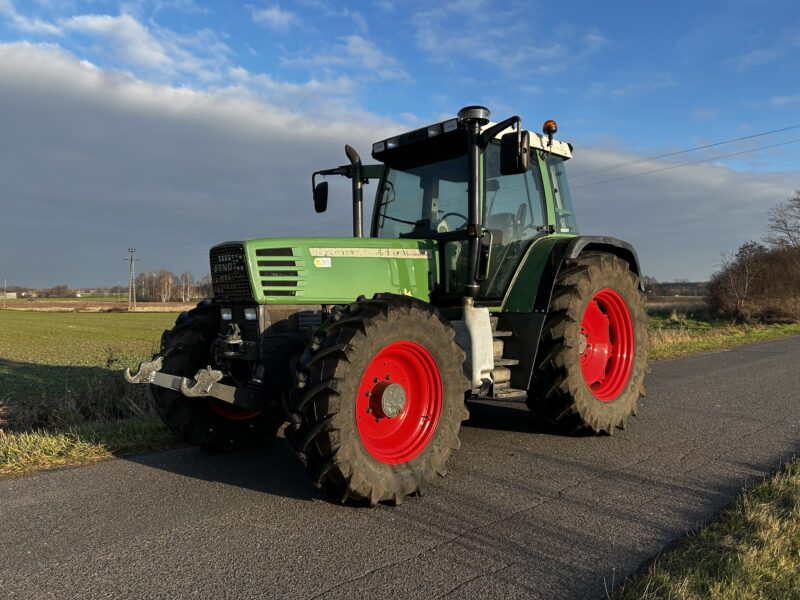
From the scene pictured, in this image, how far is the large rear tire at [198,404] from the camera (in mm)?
4535

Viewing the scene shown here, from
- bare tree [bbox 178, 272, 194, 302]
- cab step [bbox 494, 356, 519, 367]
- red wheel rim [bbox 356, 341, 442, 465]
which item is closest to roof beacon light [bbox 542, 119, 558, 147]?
cab step [bbox 494, 356, 519, 367]

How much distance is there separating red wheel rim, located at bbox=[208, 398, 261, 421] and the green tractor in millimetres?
12

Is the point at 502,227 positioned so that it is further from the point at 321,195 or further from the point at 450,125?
the point at 321,195

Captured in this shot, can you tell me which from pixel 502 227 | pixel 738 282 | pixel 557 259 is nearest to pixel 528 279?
pixel 557 259

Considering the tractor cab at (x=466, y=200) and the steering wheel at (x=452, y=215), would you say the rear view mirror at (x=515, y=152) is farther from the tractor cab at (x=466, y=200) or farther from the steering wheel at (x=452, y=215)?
the steering wheel at (x=452, y=215)

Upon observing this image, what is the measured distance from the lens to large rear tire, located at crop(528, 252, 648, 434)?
196 inches

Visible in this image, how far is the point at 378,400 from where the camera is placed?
3.87 metres

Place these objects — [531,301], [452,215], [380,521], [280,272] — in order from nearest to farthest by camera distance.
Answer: [380,521] < [280,272] < [531,301] < [452,215]

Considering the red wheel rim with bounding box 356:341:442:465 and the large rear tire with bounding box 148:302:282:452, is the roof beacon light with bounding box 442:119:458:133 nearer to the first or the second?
the red wheel rim with bounding box 356:341:442:465

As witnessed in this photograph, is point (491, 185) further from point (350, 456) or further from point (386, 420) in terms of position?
point (350, 456)

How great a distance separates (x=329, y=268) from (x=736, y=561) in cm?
302

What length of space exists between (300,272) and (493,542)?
224 cm

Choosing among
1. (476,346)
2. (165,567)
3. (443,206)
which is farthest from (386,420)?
(443,206)

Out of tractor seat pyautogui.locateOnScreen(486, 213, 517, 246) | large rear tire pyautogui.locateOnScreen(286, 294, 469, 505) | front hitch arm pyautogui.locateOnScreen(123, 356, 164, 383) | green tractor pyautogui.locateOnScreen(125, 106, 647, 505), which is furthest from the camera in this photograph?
tractor seat pyautogui.locateOnScreen(486, 213, 517, 246)
